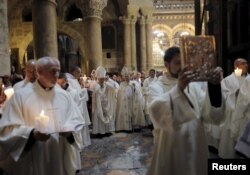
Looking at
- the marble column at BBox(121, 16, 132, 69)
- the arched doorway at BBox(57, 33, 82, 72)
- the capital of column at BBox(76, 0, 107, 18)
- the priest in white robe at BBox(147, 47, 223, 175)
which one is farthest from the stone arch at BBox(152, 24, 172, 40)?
the priest in white robe at BBox(147, 47, 223, 175)

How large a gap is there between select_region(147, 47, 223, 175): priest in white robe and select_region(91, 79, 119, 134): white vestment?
6675mm

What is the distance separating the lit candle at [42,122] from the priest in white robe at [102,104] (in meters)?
6.55

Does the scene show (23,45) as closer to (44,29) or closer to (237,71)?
(44,29)

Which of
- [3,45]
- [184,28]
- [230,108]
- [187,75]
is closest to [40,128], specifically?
[187,75]

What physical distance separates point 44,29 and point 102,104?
2.82 metres

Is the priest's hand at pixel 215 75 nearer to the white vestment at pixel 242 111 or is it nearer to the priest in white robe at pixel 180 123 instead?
the priest in white robe at pixel 180 123

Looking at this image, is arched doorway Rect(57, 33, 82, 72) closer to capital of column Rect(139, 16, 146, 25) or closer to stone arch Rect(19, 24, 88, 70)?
stone arch Rect(19, 24, 88, 70)

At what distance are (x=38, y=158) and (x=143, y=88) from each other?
9.05m

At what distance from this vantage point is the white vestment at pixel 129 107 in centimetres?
1053

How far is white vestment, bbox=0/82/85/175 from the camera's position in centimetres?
296

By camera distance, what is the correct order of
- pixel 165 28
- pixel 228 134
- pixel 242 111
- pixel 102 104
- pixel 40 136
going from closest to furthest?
1. pixel 40 136
2. pixel 242 111
3. pixel 228 134
4. pixel 102 104
5. pixel 165 28

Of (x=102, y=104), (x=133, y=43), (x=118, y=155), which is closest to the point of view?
(x=118, y=155)

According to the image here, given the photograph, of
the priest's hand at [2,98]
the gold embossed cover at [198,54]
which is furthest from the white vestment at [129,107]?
the gold embossed cover at [198,54]

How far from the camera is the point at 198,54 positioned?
8.12 feet
